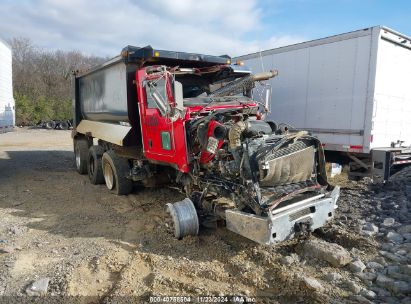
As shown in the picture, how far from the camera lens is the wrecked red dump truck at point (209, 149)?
14.8 ft

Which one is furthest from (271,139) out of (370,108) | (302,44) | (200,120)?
(302,44)

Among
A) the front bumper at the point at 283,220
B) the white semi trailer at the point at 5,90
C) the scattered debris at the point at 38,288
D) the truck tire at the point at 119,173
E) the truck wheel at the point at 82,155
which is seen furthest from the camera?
the white semi trailer at the point at 5,90

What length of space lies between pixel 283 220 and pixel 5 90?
35.7ft

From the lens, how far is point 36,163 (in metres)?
11.8

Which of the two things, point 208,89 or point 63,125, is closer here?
point 208,89

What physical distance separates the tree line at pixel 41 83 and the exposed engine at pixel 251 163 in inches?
1291

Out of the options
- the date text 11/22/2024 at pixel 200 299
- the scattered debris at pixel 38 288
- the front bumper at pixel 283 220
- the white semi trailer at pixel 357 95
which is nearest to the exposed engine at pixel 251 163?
the front bumper at pixel 283 220

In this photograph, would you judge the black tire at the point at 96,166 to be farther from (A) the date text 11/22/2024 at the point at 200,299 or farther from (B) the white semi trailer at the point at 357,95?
(A) the date text 11/22/2024 at the point at 200,299

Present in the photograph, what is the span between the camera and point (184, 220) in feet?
16.3

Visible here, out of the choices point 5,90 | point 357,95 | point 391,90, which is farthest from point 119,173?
point 5,90

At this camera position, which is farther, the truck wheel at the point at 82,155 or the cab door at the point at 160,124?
the truck wheel at the point at 82,155

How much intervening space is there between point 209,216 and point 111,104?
373cm

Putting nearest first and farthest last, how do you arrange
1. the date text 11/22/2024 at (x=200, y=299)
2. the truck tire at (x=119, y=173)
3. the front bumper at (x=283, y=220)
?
1. the date text 11/22/2024 at (x=200, y=299)
2. the front bumper at (x=283, y=220)
3. the truck tire at (x=119, y=173)

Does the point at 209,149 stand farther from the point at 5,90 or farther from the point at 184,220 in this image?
the point at 5,90
